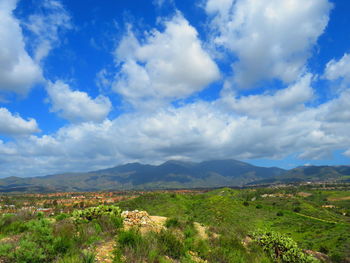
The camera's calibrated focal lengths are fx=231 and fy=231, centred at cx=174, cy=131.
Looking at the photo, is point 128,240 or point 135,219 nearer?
point 128,240

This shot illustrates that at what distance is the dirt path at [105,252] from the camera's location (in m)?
10.2

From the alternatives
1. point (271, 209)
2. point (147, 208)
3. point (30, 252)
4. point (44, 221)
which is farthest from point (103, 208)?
point (271, 209)

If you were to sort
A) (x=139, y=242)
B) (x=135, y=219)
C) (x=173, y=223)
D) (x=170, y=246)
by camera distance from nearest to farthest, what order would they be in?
1. (x=139, y=242)
2. (x=170, y=246)
3. (x=135, y=219)
4. (x=173, y=223)

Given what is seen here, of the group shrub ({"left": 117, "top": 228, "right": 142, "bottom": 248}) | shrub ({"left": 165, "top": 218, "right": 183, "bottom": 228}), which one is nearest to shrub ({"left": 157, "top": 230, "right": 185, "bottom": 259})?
shrub ({"left": 117, "top": 228, "right": 142, "bottom": 248})

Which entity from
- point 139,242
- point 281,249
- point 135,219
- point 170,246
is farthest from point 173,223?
point 281,249

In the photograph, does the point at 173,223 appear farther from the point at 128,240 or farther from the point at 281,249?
the point at 281,249

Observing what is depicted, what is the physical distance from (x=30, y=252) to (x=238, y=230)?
19.1 metres

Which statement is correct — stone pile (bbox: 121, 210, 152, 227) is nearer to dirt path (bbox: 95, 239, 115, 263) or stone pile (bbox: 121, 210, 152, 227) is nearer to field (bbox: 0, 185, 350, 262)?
field (bbox: 0, 185, 350, 262)

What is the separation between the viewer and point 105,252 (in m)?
11.0

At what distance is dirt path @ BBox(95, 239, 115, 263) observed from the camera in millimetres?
10203

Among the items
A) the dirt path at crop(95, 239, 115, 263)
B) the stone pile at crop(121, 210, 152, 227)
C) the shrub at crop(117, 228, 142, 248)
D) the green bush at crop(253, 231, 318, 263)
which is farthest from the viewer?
Answer: the green bush at crop(253, 231, 318, 263)

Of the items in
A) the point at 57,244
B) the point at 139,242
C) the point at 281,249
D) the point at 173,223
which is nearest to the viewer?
the point at 57,244

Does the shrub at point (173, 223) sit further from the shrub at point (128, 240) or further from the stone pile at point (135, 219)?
the shrub at point (128, 240)

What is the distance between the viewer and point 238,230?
2311 cm
